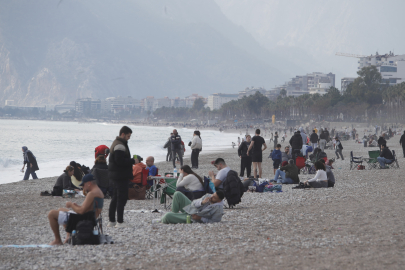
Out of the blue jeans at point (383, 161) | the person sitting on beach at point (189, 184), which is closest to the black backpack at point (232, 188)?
the person sitting on beach at point (189, 184)

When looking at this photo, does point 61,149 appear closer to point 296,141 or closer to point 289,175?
point 296,141

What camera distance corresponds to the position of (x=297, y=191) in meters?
12.3

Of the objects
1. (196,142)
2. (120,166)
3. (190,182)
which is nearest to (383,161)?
(196,142)

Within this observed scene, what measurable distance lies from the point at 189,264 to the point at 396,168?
1494 centimetres

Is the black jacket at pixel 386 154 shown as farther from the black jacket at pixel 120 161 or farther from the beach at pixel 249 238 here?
the black jacket at pixel 120 161

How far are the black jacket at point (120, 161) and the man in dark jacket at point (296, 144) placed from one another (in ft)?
31.5

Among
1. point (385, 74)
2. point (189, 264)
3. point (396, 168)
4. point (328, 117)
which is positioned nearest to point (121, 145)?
point (189, 264)

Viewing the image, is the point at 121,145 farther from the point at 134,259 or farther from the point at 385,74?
the point at 385,74

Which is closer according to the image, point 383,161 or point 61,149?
→ point 383,161

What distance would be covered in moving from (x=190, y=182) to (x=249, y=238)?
8.68ft

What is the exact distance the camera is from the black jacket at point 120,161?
730 cm

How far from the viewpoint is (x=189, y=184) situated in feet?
30.3

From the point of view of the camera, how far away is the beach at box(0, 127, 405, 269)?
5523mm

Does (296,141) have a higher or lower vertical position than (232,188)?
higher
